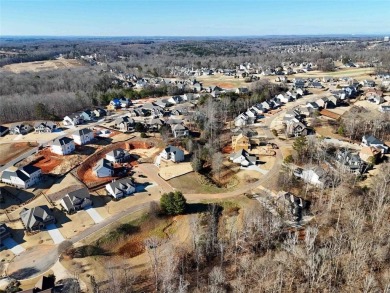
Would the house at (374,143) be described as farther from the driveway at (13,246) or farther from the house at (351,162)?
the driveway at (13,246)

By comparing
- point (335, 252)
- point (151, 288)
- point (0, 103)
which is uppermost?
point (0, 103)

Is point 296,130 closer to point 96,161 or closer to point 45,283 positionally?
point 96,161

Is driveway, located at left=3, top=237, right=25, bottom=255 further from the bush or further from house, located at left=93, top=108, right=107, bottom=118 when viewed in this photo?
house, located at left=93, top=108, right=107, bottom=118

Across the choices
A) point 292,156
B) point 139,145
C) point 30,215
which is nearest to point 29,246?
point 30,215

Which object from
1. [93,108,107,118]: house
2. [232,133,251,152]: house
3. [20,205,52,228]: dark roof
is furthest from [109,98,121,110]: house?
[20,205,52,228]: dark roof

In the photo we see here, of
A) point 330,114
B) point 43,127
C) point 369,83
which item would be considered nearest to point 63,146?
point 43,127

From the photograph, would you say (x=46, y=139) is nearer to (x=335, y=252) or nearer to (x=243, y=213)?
(x=243, y=213)

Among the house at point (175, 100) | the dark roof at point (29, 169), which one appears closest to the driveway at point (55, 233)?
the dark roof at point (29, 169)
